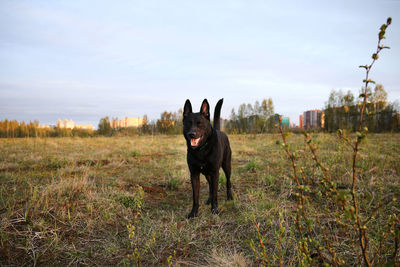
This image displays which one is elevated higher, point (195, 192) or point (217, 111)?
point (217, 111)

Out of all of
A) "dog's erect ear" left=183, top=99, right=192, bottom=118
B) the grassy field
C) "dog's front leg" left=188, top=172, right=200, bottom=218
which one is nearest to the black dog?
"dog's front leg" left=188, top=172, right=200, bottom=218

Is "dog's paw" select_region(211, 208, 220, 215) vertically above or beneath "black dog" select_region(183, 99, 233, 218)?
beneath

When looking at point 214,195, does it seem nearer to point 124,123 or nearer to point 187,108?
point 187,108

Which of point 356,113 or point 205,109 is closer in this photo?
point 205,109

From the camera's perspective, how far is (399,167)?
189 inches

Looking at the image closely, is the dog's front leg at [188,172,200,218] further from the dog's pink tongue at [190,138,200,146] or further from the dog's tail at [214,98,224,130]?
the dog's tail at [214,98,224,130]

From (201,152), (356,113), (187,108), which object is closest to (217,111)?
(187,108)

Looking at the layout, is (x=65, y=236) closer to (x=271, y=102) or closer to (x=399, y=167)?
(x=399, y=167)

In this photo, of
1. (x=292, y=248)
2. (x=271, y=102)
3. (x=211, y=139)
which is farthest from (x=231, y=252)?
(x=271, y=102)

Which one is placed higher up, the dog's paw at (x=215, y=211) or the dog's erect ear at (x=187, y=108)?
the dog's erect ear at (x=187, y=108)

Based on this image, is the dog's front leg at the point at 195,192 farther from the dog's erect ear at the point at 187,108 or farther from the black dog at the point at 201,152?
the dog's erect ear at the point at 187,108

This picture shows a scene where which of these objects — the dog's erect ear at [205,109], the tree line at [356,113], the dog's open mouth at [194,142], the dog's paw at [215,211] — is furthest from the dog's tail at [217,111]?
the tree line at [356,113]

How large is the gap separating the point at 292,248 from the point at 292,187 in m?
1.84

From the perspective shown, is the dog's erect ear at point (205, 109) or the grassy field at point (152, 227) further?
the dog's erect ear at point (205, 109)
